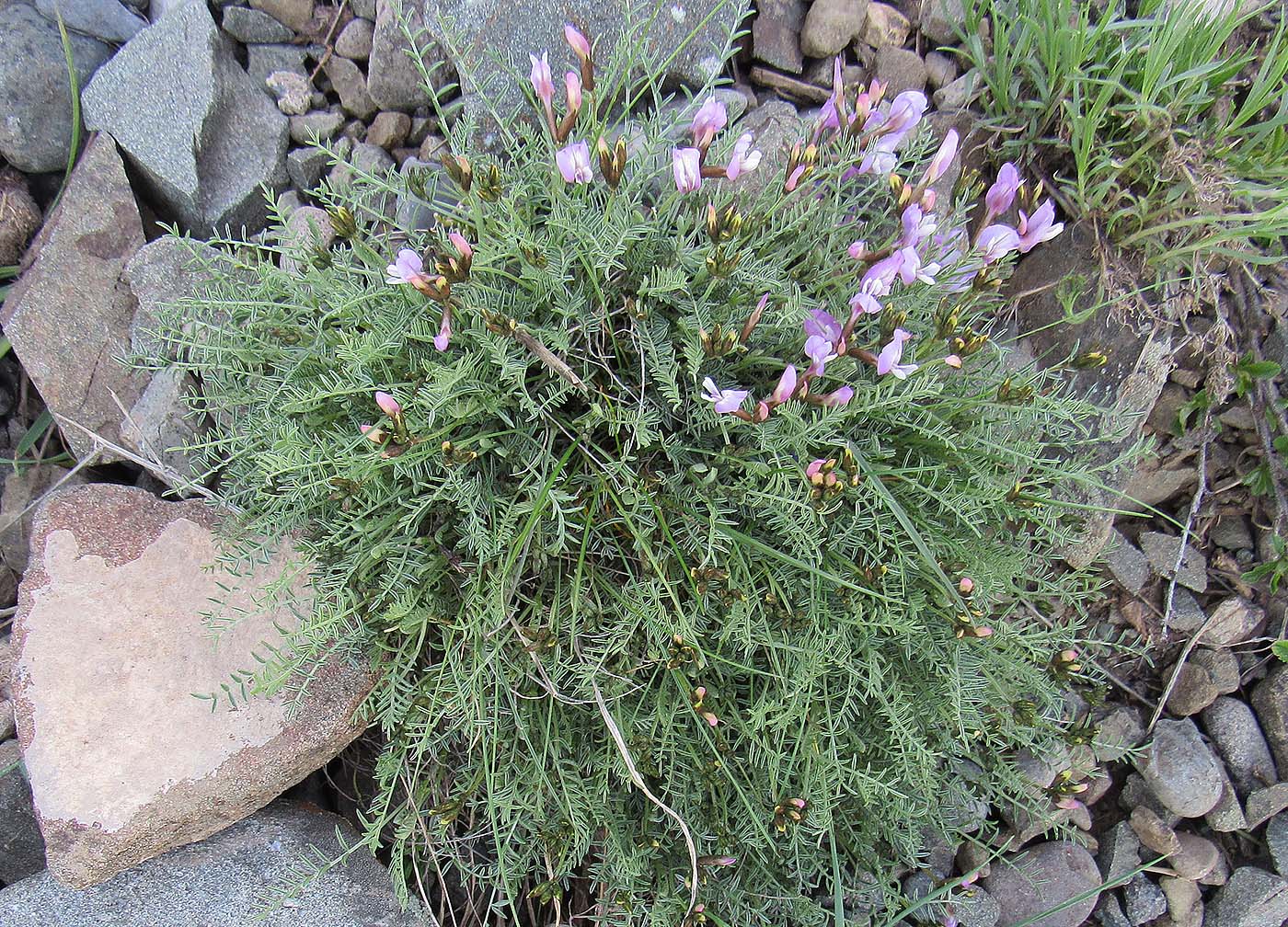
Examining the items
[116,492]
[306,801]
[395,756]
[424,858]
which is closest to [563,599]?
[395,756]

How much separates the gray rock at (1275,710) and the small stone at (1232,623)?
0.50ft

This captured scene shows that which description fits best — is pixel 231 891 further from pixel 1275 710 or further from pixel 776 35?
pixel 1275 710

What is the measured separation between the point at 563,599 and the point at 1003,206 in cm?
154

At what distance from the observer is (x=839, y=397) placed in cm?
214

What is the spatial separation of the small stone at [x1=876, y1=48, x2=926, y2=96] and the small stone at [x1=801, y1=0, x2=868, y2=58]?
134 mm

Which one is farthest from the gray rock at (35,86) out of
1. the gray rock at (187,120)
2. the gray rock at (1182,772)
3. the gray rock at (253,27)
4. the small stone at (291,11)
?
the gray rock at (1182,772)

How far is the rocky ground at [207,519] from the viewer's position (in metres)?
2.58

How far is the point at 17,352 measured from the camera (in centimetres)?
288

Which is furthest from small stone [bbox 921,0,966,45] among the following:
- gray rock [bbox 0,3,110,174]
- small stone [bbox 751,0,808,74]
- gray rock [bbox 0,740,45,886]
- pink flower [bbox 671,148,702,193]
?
gray rock [bbox 0,740,45,886]

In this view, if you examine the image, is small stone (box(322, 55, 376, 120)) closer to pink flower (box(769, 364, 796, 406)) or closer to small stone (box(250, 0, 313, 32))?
small stone (box(250, 0, 313, 32))

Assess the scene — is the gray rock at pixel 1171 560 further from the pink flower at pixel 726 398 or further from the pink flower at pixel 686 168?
the pink flower at pixel 686 168

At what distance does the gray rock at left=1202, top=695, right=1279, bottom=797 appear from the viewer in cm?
298

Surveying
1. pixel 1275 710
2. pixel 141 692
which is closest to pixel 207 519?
pixel 141 692

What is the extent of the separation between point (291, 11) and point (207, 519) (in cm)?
177
